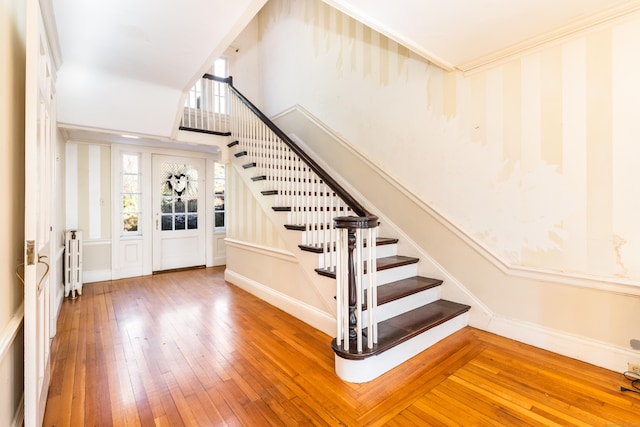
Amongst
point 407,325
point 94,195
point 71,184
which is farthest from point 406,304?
point 71,184

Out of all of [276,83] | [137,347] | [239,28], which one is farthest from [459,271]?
[276,83]

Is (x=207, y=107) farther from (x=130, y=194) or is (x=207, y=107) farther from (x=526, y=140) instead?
(x=526, y=140)

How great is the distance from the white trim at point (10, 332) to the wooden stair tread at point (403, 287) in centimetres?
Result: 194

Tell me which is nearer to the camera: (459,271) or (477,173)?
(477,173)

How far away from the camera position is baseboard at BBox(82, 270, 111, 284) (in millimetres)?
4465

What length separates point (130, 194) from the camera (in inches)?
191

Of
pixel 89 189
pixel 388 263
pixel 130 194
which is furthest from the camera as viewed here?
pixel 130 194

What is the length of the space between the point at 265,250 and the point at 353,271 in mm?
1864

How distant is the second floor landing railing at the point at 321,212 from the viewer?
6.37 feet

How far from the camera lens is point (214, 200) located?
5.65m

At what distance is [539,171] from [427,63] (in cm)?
147

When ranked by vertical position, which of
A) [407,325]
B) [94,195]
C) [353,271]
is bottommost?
[407,325]

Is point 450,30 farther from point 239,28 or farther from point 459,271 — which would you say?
point 459,271

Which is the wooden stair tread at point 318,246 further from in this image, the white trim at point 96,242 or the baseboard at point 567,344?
the white trim at point 96,242
